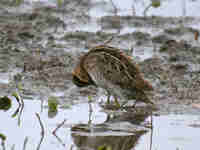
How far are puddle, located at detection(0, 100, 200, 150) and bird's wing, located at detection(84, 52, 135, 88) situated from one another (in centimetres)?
43

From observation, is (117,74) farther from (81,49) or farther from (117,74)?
(81,49)

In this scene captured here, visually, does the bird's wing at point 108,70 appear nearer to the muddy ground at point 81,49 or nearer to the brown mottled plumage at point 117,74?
the brown mottled plumage at point 117,74

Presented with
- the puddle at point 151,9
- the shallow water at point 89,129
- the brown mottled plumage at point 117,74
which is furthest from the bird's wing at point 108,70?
the puddle at point 151,9

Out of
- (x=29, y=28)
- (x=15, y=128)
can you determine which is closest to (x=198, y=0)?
(x=29, y=28)

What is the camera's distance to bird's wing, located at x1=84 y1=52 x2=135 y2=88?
696 centimetres

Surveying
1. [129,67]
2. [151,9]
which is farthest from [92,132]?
[151,9]

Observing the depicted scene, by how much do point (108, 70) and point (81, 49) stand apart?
2.73 metres

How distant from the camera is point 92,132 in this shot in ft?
20.5

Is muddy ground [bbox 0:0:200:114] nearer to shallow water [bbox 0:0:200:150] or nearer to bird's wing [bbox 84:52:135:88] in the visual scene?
shallow water [bbox 0:0:200:150]

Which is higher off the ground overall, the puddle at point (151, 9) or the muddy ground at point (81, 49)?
the puddle at point (151, 9)

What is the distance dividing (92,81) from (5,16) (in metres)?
4.38

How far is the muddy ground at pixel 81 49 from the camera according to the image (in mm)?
7848

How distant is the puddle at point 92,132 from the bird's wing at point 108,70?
1.40 feet

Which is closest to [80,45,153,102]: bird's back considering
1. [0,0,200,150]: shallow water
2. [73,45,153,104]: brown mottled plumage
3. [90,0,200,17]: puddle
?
[73,45,153,104]: brown mottled plumage
